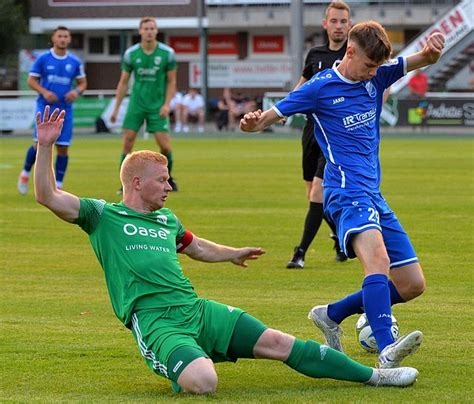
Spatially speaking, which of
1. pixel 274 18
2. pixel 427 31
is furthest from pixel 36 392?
pixel 274 18

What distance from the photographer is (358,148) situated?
7.39 m

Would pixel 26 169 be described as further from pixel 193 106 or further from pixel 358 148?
pixel 193 106

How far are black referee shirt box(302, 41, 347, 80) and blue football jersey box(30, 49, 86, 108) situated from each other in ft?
25.0

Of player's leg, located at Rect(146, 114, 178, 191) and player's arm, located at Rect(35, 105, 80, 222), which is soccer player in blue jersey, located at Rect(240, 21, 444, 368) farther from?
player's leg, located at Rect(146, 114, 178, 191)

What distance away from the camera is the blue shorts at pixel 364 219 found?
7.14m

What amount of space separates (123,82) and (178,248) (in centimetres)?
1150

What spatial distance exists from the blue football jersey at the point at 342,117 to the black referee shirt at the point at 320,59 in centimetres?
371

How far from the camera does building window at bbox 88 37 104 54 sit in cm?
6719

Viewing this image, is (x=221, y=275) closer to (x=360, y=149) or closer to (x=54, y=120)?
(x=360, y=149)

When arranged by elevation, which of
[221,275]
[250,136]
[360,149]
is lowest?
[250,136]

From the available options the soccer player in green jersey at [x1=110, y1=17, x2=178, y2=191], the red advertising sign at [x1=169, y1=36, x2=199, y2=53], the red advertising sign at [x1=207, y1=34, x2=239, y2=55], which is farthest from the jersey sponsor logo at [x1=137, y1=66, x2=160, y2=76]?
the red advertising sign at [x1=169, y1=36, x2=199, y2=53]

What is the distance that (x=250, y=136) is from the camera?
41.4 meters

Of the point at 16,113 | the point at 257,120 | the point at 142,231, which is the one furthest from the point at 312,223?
the point at 16,113

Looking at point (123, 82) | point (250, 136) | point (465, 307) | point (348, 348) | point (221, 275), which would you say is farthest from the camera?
point (250, 136)
